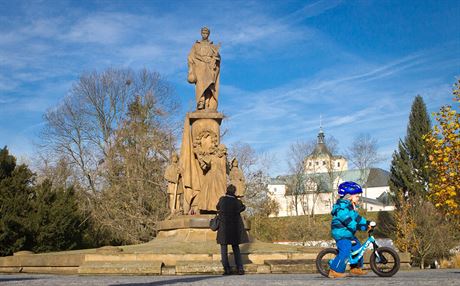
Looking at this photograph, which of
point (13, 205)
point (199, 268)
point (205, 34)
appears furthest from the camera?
point (13, 205)

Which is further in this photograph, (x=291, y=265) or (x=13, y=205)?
(x=13, y=205)

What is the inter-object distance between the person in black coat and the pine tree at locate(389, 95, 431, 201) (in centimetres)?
4950

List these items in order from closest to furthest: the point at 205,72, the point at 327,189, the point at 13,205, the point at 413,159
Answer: the point at 205,72 → the point at 13,205 → the point at 413,159 → the point at 327,189

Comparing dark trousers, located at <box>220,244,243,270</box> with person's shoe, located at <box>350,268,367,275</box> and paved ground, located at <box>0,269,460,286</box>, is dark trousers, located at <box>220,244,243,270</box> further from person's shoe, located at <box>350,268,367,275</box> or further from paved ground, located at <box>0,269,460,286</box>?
person's shoe, located at <box>350,268,367,275</box>

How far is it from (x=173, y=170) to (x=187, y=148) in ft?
2.40

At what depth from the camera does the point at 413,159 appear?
61.8 meters

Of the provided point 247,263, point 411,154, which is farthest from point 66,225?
point 411,154

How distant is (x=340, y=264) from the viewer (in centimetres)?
835

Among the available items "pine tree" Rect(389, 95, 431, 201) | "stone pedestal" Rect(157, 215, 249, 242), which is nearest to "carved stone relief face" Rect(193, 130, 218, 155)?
"stone pedestal" Rect(157, 215, 249, 242)

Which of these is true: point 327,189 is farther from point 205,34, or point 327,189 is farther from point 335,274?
point 335,274

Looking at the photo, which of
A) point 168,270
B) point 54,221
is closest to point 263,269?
point 168,270

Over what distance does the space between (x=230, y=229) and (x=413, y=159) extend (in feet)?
180

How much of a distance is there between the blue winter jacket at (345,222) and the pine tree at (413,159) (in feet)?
167

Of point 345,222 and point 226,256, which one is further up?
point 345,222
